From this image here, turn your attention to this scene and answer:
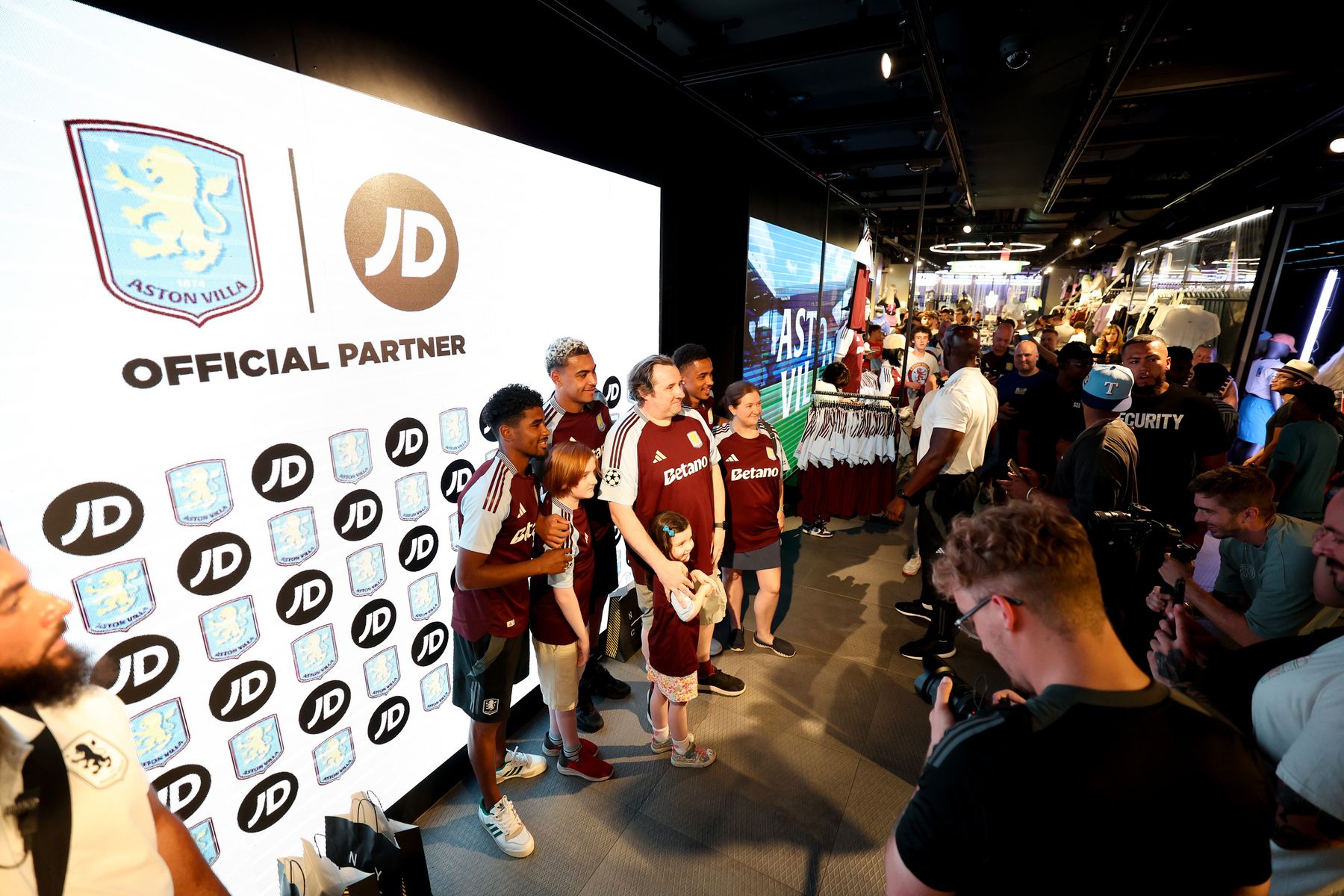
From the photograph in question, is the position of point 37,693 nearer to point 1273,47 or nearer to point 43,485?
point 43,485

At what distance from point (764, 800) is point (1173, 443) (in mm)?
2975

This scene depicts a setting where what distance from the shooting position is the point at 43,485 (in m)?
1.19

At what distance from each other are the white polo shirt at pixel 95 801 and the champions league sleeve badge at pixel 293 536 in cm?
71

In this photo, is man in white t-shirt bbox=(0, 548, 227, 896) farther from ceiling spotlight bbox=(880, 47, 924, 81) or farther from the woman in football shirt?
ceiling spotlight bbox=(880, 47, 924, 81)

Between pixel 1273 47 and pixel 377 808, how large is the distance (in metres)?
5.87

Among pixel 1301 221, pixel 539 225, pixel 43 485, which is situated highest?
pixel 1301 221

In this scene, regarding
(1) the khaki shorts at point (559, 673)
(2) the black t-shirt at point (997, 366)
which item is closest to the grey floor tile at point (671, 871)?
(1) the khaki shorts at point (559, 673)

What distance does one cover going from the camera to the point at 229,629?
1548 mm

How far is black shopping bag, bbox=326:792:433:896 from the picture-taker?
156 centimetres

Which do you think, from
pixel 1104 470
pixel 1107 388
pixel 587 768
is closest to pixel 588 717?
pixel 587 768

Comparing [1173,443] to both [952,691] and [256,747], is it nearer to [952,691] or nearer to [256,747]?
[952,691]

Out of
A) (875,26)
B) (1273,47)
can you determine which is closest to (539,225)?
(875,26)

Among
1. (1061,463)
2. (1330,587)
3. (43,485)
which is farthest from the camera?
(1061,463)

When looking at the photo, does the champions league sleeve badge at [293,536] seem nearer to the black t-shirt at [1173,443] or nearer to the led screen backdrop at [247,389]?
the led screen backdrop at [247,389]
